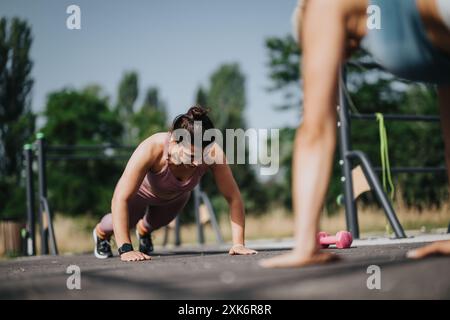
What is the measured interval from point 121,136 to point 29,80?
33.2ft

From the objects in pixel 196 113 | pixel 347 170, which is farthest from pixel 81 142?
pixel 196 113

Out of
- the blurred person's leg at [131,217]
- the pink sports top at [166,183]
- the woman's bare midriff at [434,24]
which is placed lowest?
the blurred person's leg at [131,217]

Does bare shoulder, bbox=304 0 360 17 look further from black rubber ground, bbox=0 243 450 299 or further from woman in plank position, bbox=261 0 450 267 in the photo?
black rubber ground, bbox=0 243 450 299

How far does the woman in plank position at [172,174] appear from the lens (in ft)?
7.88

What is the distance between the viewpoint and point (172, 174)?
2609 millimetres

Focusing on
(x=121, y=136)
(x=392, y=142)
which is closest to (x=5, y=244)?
(x=392, y=142)

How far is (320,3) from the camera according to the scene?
1216 mm

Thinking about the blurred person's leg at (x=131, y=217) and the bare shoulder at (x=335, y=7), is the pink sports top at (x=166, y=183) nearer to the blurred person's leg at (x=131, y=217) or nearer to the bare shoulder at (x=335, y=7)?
the blurred person's leg at (x=131, y=217)

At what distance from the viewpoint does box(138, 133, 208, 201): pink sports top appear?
260 centimetres

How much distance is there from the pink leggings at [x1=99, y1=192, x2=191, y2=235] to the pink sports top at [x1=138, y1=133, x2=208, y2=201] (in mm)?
97

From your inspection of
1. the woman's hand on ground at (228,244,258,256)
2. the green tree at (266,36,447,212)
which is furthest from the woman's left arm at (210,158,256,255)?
the green tree at (266,36,447,212)

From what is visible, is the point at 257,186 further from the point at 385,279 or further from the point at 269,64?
the point at 385,279

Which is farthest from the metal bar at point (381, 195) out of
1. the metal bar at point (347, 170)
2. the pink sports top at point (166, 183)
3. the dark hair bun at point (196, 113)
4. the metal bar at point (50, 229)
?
the metal bar at point (50, 229)

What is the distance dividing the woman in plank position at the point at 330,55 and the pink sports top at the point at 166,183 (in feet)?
4.45
